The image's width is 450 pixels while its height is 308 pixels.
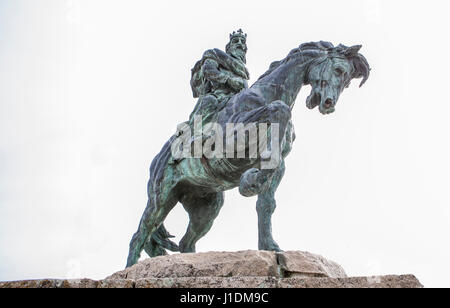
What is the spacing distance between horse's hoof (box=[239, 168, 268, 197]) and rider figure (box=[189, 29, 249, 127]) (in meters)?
1.19

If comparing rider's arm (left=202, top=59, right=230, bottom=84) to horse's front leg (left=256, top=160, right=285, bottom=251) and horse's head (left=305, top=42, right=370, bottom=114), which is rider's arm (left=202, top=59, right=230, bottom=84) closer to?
horse's head (left=305, top=42, right=370, bottom=114)

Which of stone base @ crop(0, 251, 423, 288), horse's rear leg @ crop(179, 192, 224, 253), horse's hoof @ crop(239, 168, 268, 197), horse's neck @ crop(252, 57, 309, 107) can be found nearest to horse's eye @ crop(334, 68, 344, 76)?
horse's neck @ crop(252, 57, 309, 107)

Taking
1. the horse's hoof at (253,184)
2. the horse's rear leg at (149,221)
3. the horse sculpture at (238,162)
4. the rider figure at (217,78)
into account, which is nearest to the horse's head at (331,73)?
the horse sculpture at (238,162)

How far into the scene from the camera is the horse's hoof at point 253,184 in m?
5.14

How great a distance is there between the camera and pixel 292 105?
6281 mm

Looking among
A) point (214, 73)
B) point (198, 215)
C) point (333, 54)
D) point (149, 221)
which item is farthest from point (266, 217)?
point (333, 54)

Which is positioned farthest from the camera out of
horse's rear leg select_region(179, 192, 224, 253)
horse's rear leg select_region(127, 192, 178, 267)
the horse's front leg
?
horse's rear leg select_region(179, 192, 224, 253)

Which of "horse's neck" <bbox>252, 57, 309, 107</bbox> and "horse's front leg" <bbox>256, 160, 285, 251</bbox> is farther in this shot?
"horse's neck" <bbox>252, 57, 309, 107</bbox>

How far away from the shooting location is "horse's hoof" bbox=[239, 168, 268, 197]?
5145 millimetres

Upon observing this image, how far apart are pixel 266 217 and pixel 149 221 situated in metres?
1.32

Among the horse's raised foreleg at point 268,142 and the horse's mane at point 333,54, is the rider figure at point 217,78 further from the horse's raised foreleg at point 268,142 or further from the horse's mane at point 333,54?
the horse's raised foreleg at point 268,142
